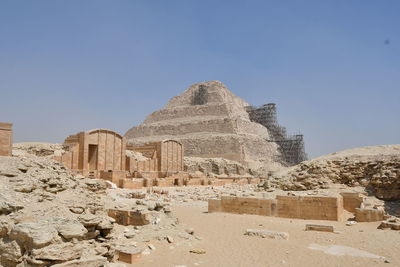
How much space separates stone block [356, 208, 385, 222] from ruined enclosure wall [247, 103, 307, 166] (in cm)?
5788

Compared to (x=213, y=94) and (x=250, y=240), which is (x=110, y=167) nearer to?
(x=250, y=240)

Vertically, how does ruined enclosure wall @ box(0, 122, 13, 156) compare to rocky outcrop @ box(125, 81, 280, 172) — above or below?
below

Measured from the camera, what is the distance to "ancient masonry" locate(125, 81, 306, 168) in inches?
2438

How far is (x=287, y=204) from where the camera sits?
1050 cm

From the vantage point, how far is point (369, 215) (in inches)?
387

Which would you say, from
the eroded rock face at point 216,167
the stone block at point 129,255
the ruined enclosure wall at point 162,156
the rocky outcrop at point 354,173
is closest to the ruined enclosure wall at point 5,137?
the stone block at point 129,255

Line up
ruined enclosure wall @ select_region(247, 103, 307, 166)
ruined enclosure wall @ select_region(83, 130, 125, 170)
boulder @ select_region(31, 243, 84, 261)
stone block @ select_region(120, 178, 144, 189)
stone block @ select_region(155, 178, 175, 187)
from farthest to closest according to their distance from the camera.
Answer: ruined enclosure wall @ select_region(247, 103, 307, 166)
ruined enclosure wall @ select_region(83, 130, 125, 170)
stone block @ select_region(155, 178, 175, 187)
stone block @ select_region(120, 178, 144, 189)
boulder @ select_region(31, 243, 84, 261)

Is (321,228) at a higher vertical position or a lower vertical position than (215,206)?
lower

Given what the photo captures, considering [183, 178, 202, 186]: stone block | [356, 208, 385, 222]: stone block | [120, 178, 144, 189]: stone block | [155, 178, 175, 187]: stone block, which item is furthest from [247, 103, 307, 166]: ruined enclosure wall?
[356, 208, 385, 222]: stone block

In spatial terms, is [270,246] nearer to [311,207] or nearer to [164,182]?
[311,207]

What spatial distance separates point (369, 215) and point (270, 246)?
468 centimetres

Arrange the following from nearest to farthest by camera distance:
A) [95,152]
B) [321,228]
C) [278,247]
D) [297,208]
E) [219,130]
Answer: [278,247] < [321,228] < [297,208] < [95,152] < [219,130]

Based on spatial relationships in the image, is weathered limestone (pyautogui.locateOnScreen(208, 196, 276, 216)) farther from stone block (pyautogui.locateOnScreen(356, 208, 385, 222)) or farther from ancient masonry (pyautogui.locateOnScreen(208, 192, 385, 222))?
stone block (pyautogui.locateOnScreen(356, 208, 385, 222))

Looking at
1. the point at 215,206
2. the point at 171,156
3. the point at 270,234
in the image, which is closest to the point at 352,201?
the point at 215,206
